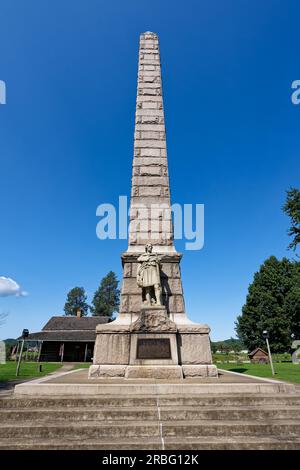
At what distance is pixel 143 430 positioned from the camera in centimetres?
373

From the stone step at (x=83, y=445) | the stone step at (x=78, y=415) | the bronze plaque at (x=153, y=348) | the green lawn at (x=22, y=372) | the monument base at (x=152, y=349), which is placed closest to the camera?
the stone step at (x=83, y=445)

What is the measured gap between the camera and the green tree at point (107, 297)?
64.0m

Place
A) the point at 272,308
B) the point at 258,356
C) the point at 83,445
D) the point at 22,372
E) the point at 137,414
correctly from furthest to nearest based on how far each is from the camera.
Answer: the point at 272,308 < the point at 258,356 < the point at 22,372 < the point at 137,414 < the point at 83,445

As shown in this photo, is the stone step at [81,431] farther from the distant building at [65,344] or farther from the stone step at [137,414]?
the distant building at [65,344]

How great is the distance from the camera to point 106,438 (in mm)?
3590

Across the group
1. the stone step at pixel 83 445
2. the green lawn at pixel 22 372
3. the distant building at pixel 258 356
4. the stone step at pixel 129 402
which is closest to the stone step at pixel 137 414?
the stone step at pixel 129 402

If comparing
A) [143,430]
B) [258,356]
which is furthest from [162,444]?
[258,356]

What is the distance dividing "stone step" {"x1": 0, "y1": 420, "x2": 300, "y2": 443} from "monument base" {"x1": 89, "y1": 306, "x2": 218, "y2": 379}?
2892 millimetres

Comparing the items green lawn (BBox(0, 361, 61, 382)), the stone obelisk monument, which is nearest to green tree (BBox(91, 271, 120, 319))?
green lawn (BBox(0, 361, 61, 382))

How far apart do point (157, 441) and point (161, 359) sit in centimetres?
350

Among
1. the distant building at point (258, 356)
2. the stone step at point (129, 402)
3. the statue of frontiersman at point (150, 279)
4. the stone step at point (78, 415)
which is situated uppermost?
the statue of frontiersman at point (150, 279)

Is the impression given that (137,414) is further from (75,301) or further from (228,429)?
(75,301)

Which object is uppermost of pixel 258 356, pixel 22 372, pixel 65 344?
pixel 65 344

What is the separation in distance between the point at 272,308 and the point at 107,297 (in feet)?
129
